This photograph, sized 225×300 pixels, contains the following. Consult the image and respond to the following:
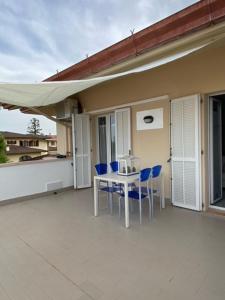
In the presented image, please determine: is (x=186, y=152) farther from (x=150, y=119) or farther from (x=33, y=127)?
(x=33, y=127)

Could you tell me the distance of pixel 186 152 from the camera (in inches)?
164

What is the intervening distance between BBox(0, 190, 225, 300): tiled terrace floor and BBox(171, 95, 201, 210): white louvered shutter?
12.3 inches

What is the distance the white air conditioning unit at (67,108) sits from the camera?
20.7ft

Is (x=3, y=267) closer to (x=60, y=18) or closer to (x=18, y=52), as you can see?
(x=60, y=18)

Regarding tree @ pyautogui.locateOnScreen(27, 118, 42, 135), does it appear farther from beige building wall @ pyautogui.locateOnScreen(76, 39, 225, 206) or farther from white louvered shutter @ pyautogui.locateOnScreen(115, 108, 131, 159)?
white louvered shutter @ pyautogui.locateOnScreen(115, 108, 131, 159)

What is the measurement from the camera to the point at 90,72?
3.94m

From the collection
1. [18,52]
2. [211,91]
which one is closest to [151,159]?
[211,91]

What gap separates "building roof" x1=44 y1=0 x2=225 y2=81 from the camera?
7.71ft

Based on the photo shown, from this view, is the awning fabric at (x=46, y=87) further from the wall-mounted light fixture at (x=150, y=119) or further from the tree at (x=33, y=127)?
the tree at (x=33, y=127)

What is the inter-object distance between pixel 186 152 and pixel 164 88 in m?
1.48

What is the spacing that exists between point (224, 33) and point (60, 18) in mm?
4567

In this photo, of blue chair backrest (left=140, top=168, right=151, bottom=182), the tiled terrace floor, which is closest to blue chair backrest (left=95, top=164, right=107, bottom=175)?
the tiled terrace floor

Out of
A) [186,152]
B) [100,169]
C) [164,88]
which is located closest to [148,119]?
[164,88]

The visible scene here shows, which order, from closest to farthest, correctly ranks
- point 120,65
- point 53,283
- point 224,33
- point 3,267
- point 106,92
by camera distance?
1. point 53,283
2. point 3,267
3. point 224,33
4. point 120,65
5. point 106,92
